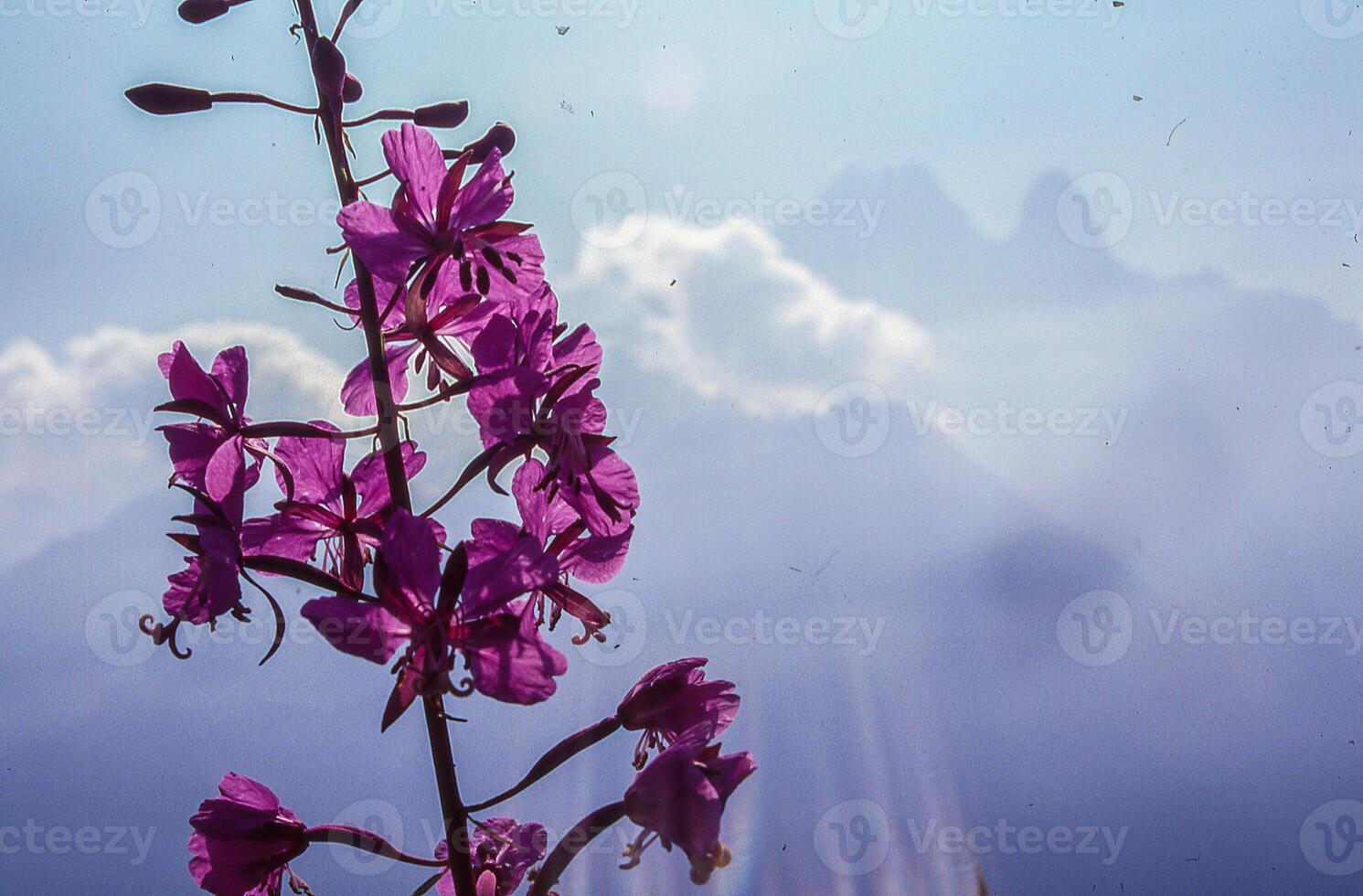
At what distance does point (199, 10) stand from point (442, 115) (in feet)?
1.55

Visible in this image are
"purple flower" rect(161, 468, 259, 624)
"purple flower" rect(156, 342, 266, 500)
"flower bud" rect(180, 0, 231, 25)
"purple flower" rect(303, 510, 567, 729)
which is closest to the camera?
"purple flower" rect(303, 510, 567, 729)

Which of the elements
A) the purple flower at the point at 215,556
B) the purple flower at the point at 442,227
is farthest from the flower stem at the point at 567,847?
the purple flower at the point at 442,227

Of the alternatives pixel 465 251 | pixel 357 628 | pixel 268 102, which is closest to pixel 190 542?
pixel 357 628

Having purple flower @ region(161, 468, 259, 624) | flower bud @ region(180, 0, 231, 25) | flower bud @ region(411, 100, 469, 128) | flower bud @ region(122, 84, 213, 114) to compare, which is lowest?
purple flower @ region(161, 468, 259, 624)

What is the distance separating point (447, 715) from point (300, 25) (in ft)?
4.10

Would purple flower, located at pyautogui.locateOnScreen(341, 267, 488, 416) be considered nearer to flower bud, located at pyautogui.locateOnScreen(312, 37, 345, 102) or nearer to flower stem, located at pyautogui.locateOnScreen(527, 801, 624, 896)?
flower bud, located at pyautogui.locateOnScreen(312, 37, 345, 102)

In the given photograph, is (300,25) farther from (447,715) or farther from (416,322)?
(447,715)

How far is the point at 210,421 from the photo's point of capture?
1866mm

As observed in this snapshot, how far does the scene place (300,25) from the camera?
6.07 feet

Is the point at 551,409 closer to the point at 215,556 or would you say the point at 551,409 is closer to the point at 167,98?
the point at 215,556

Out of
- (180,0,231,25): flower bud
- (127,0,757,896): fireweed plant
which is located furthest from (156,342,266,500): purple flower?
(180,0,231,25): flower bud

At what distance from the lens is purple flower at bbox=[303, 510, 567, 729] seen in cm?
155

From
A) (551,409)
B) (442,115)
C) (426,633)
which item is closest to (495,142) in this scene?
(442,115)

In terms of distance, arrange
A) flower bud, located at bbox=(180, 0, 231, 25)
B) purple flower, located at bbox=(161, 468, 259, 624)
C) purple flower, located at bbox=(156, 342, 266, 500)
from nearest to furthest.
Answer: purple flower, located at bbox=(161, 468, 259, 624) → purple flower, located at bbox=(156, 342, 266, 500) → flower bud, located at bbox=(180, 0, 231, 25)
